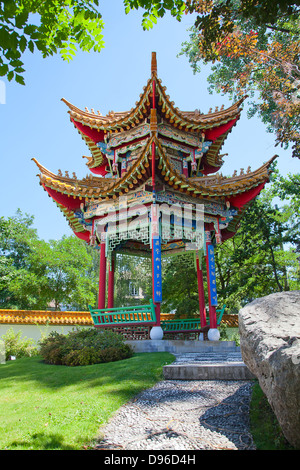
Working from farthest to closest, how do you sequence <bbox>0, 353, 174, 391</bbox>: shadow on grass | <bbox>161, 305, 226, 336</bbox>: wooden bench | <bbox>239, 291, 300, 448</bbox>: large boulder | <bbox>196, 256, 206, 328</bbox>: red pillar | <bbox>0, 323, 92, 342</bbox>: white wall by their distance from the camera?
<bbox>0, 323, 92, 342</bbox>: white wall
<bbox>161, 305, 226, 336</bbox>: wooden bench
<bbox>196, 256, 206, 328</bbox>: red pillar
<bbox>0, 353, 174, 391</bbox>: shadow on grass
<bbox>239, 291, 300, 448</bbox>: large boulder

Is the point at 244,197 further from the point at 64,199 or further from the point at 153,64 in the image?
the point at 64,199

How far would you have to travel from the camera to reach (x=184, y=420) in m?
3.29

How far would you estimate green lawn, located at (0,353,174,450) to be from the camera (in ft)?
9.55

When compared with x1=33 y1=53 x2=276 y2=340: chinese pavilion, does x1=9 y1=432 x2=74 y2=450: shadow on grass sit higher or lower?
lower

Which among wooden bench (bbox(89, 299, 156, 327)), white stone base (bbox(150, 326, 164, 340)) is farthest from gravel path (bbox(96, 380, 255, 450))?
wooden bench (bbox(89, 299, 156, 327))

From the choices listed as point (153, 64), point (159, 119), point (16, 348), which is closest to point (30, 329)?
point (16, 348)

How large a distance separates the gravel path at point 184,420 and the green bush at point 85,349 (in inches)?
113

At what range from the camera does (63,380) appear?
5.41 m

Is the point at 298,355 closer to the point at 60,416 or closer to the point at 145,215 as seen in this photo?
the point at 60,416

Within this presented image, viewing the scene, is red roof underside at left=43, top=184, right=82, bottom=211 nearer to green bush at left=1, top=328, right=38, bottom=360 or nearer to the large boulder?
green bush at left=1, top=328, right=38, bottom=360

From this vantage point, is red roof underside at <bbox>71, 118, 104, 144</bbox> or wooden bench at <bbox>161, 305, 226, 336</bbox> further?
red roof underside at <bbox>71, 118, 104, 144</bbox>

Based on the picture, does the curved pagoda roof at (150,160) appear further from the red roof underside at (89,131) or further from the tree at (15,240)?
the tree at (15,240)

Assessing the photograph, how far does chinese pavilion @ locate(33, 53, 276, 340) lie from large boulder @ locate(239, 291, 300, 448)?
224 inches

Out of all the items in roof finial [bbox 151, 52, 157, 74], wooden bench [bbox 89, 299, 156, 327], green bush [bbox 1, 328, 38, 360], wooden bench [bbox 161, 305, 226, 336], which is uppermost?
roof finial [bbox 151, 52, 157, 74]
